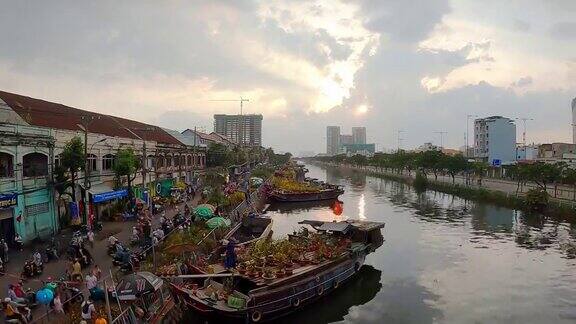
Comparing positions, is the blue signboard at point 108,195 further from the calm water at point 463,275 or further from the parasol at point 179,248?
the calm water at point 463,275

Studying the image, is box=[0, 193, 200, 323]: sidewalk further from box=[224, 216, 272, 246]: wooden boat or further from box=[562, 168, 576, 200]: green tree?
box=[562, 168, 576, 200]: green tree

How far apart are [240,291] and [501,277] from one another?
18.3 m

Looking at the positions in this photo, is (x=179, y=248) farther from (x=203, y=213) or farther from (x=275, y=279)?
(x=203, y=213)

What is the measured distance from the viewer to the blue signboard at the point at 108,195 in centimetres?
3612

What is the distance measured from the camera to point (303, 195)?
74.0 metres

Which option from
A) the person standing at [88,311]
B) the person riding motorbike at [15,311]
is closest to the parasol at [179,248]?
the person standing at [88,311]

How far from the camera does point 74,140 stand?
32.9 meters

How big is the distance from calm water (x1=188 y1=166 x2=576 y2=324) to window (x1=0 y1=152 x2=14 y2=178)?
19.1m

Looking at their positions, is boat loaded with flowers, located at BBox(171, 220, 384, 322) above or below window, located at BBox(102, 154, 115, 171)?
below

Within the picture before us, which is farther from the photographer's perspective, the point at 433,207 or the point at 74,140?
the point at 433,207

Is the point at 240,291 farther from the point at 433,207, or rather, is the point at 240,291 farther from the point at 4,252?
the point at 433,207

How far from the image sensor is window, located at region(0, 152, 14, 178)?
2869 centimetres

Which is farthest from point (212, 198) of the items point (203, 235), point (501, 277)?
point (501, 277)

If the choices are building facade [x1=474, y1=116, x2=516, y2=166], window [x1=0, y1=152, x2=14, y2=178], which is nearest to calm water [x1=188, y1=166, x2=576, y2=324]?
window [x1=0, y1=152, x2=14, y2=178]
